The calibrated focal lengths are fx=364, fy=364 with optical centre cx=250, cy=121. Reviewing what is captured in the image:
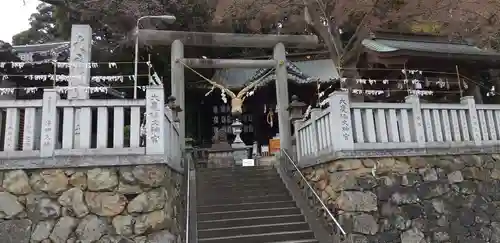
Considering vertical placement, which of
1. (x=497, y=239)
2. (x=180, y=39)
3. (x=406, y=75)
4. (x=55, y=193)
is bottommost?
(x=497, y=239)

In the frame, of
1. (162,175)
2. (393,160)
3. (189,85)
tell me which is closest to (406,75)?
(393,160)

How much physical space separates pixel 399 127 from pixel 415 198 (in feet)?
4.75

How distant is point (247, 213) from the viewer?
26.1 feet

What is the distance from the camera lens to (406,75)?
12.6m

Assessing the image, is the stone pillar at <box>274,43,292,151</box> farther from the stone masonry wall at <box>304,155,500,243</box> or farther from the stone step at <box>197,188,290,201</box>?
the stone masonry wall at <box>304,155,500,243</box>

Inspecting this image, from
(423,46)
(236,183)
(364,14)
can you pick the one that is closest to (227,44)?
(364,14)

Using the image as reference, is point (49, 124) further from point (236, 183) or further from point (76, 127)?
point (236, 183)

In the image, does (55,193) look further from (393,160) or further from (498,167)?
(498,167)

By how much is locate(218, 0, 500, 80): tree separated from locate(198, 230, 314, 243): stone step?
480cm

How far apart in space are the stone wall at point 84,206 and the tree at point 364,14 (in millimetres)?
6517

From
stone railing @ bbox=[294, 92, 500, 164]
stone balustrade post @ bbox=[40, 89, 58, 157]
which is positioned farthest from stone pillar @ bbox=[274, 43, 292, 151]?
stone balustrade post @ bbox=[40, 89, 58, 157]

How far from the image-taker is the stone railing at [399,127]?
701 cm

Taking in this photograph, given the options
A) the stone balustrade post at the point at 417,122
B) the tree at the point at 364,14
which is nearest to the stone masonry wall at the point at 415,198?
the stone balustrade post at the point at 417,122

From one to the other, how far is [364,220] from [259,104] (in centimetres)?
1075
